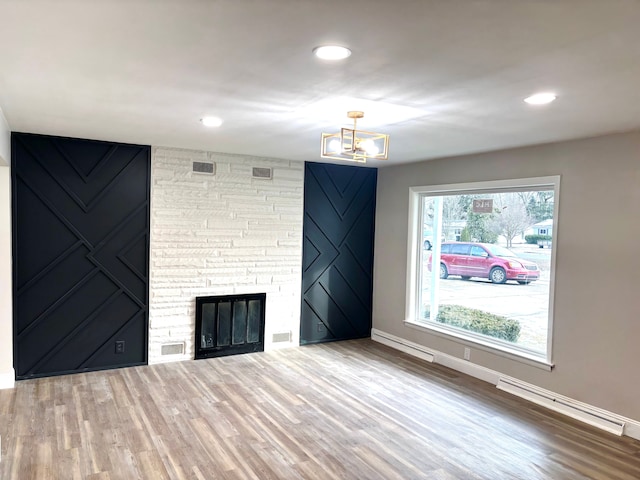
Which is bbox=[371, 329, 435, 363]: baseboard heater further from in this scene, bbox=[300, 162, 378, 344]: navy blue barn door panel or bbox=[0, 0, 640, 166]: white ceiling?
bbox=[0, 0, 640, 166]: white ceiling

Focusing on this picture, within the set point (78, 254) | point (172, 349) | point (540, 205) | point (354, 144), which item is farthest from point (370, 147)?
point (172, 349)

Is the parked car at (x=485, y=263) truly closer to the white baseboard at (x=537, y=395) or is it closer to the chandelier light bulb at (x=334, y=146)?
the white baseboard at (x=537, y=395)

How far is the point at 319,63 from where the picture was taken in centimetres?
221

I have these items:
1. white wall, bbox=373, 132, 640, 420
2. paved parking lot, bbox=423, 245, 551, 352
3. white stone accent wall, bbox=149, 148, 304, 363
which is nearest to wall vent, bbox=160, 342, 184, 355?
white stone accent wall, bbox=149, 148, 304, 363

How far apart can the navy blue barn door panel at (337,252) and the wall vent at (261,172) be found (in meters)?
0.53

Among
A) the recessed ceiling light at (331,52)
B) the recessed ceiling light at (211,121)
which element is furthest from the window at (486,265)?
the recessed ceiling light at (331,52)

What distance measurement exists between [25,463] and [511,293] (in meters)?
4.34

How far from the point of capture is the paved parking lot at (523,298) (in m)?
4.39

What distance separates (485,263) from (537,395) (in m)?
1.44

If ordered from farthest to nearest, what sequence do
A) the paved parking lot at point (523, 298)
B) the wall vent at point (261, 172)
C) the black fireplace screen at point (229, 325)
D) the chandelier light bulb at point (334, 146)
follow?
the wall vent at point (261, 172) → the black fireplace screen at point (229, 325) → the paved parking lot at point (523, 298) → the chandelier light bulb at point (334, 146)

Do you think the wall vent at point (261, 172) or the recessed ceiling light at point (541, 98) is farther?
the wall vent at point (261, 172)

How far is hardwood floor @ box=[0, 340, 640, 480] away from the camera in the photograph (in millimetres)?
3016

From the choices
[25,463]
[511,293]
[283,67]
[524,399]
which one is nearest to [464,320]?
[511,293]

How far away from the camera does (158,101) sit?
3.01 m
